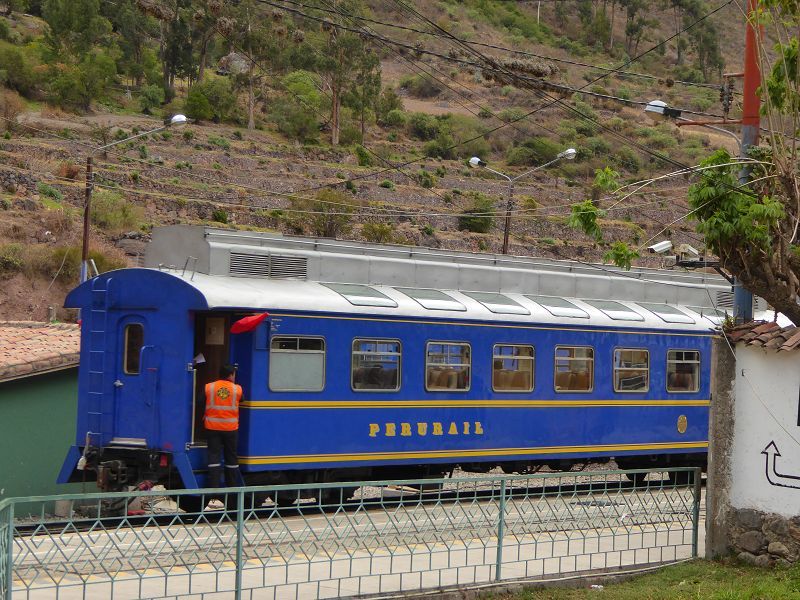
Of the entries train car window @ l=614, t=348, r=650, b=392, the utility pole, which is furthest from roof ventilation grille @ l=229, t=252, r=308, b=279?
the utility pole

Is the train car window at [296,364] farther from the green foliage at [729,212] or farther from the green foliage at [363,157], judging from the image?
the green foliage at [363,157]

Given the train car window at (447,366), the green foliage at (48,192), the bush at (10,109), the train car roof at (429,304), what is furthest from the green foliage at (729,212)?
the bush at (10,109)

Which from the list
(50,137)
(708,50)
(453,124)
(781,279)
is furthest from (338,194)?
(708,50)

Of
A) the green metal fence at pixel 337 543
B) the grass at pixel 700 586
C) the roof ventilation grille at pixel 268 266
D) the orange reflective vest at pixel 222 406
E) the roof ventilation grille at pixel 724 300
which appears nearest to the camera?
the green metal fence at pixel 337 543

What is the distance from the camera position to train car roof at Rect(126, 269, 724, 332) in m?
15.8

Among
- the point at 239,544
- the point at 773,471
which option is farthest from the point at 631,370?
the point at 239,544

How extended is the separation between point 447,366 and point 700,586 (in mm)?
6878

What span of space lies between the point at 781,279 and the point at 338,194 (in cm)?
4870

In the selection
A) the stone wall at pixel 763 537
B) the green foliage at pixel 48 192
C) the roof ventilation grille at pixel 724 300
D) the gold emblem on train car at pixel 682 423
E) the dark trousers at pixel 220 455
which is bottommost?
the stone wall at pixel 763 537

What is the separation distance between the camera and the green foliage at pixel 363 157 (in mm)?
73312

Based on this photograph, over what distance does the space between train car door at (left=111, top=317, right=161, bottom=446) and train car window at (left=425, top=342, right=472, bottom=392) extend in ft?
13.0

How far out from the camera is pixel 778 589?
36.1 ft

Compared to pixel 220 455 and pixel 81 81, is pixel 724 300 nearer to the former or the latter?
pixel 220 455

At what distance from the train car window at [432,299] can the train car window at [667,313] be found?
458cm
